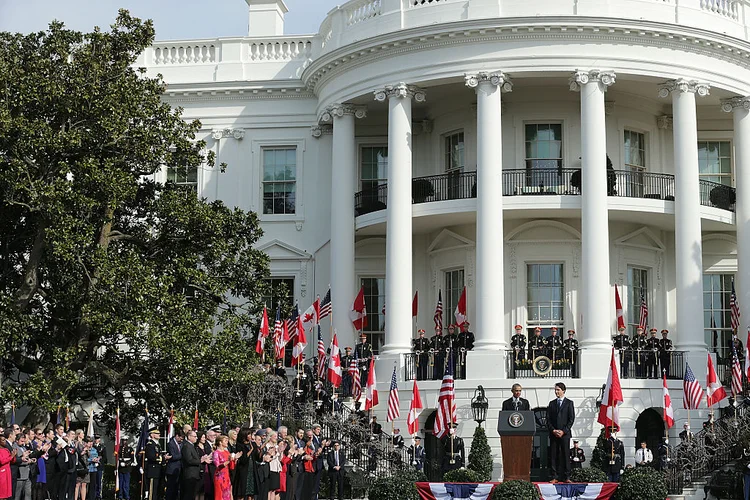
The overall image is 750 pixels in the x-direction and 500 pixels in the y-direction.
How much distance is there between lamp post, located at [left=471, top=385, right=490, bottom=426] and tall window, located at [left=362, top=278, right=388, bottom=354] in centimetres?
657

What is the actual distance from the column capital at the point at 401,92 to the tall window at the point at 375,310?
6.04 meters

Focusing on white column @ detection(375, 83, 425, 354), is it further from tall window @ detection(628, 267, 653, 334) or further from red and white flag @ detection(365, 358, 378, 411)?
tall window @ detection(628, 267, 653, 334)

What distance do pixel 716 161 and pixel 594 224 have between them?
7.49 meters

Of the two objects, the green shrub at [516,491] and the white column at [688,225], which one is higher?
the white column at [688,225]

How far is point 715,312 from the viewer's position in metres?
37.0

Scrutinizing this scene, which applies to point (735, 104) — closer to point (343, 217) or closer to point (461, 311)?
point (461, 311)

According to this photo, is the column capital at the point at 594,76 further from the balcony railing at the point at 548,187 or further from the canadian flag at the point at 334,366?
the canadian flag at the point at 334,366

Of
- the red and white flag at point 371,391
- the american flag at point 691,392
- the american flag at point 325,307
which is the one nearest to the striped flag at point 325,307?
the american flag at point 325,307

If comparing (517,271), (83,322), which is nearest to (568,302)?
(517,271)

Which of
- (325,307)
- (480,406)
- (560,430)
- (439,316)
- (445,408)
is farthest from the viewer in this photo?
(439,316)

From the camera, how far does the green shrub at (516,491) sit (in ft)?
71.5

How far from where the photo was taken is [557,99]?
35.6m

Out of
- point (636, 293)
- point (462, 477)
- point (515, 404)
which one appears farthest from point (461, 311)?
point (462, 477)

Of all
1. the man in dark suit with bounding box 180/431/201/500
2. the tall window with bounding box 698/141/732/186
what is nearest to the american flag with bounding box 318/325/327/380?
the man in dark suit with bounding box 180/431/201/500
